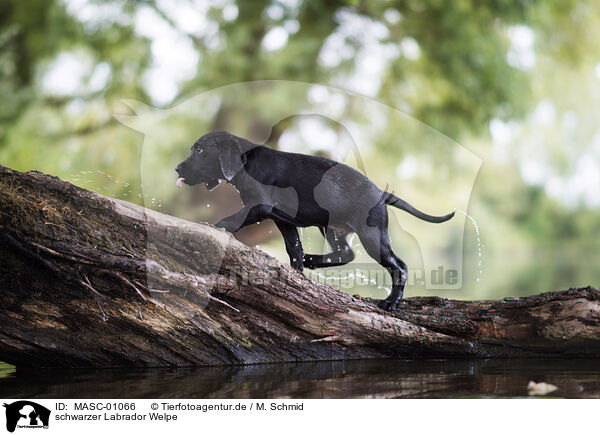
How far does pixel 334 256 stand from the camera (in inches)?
178

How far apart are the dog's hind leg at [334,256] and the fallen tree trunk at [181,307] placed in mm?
439

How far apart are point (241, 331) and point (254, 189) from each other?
0.99 metres

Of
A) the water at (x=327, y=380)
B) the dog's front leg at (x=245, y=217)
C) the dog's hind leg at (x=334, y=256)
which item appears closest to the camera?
the water at (x=327, y=380)

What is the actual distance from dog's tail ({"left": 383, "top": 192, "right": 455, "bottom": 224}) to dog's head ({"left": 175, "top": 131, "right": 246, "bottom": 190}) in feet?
3.67

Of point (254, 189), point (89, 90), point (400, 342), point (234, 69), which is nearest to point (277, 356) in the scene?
point (400, 342)

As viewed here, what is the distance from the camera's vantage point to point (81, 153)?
1049 cm

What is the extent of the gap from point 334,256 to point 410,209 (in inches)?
27.2

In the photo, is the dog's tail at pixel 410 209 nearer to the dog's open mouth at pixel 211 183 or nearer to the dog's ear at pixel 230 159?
the dog's ear at pixel 230 159

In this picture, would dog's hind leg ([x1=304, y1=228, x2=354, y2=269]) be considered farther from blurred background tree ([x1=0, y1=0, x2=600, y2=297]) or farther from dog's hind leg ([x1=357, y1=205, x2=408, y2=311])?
blurred background tree ([x1=0, y1=0, x2=600, y2=297])

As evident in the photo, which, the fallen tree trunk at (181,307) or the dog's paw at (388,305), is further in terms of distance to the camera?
the dog's paw at (388,305)

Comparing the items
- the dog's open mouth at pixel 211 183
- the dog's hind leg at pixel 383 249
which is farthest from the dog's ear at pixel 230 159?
the dog's hind leg at pixel 383 249

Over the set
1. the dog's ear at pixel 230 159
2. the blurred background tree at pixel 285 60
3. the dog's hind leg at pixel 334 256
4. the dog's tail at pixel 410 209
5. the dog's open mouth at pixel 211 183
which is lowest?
the dog's hind leg at pixel 334 256

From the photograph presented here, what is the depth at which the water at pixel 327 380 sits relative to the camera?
3131 millimetres
